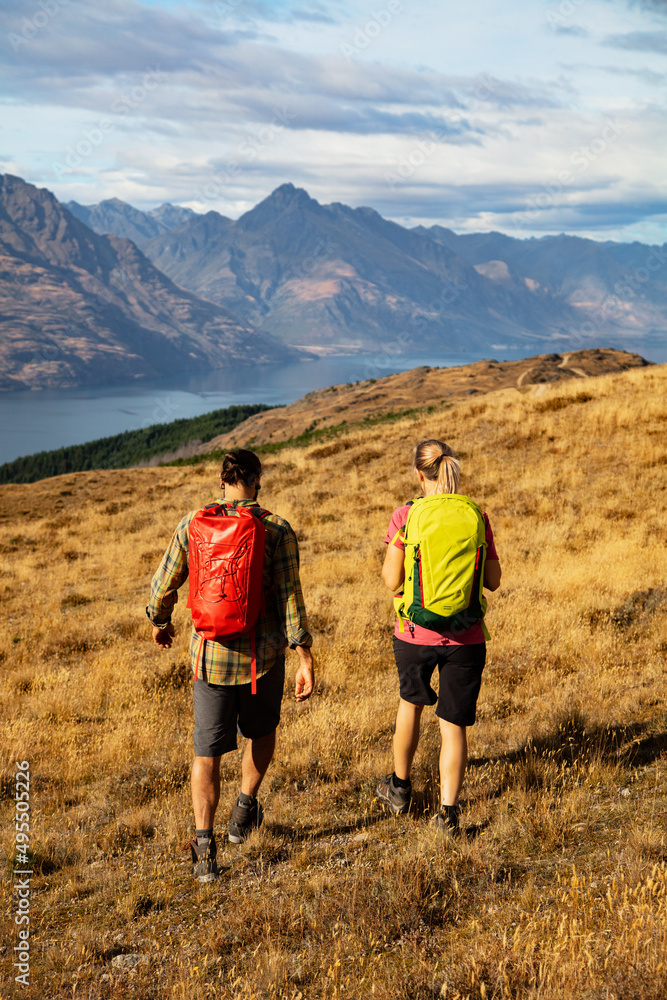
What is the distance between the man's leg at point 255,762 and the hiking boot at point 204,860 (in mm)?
378

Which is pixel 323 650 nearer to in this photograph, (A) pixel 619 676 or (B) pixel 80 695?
(B) pixel 80 695

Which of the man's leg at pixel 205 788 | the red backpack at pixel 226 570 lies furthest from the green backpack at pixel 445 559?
the man's leg at pixel 205 788

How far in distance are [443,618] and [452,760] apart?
3.04 ft

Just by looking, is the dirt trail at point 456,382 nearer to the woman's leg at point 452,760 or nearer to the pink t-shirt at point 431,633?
the pink t-shirt at point 431,633

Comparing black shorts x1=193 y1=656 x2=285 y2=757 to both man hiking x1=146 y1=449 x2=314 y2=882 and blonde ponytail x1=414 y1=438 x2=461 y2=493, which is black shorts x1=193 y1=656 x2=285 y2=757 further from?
blonde ponytail x1=414 y1=438 x2=461 y2=493

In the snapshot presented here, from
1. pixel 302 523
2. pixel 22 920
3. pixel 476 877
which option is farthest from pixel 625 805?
pixel 302 523

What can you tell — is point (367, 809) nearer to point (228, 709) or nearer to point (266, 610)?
point (228, 709)

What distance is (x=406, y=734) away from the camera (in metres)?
3.98

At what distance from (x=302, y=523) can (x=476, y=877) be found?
10.9m

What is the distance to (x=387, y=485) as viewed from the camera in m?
15.8

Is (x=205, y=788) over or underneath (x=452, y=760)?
underneath

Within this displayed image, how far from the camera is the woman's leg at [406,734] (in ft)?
12.9

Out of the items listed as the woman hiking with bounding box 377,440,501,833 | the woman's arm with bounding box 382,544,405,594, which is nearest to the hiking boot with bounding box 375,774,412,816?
the woman hiking with bounding box 377,440,501,833

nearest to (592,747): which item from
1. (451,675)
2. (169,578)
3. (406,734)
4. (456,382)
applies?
(406,734)
